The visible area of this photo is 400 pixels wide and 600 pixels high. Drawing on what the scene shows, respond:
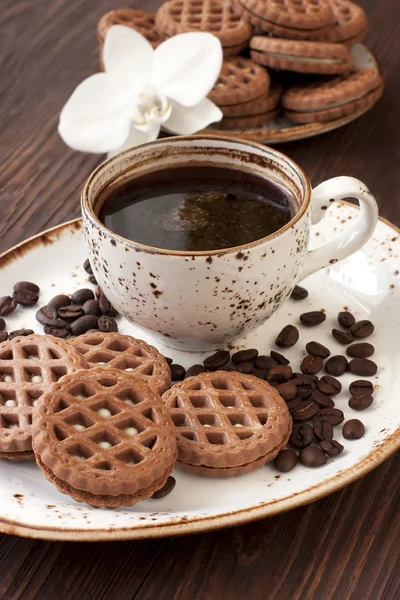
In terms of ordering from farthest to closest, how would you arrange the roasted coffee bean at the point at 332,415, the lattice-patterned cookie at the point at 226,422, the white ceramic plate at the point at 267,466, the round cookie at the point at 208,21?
the round cookie at the point at 208,21, the roasted coffee bean at the point at 332,415, the lattice-patterned cookie at the point at 226,422, the white ceramic plate at the point at 267,466

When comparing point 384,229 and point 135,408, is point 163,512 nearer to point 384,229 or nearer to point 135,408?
point 135,408

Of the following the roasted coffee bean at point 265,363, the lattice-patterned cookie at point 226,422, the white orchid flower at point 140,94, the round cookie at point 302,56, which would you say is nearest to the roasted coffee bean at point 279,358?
the roasted coffee bean at point 265,363

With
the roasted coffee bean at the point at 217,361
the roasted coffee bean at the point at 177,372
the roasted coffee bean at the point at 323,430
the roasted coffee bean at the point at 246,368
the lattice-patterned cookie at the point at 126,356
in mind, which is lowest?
the roasted coffee bean at the point at 323,430

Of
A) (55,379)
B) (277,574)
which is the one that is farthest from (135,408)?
(277,574)

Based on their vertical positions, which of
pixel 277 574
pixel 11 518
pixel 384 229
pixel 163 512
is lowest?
pixel 384 229

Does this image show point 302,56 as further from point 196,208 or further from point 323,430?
point 323,430

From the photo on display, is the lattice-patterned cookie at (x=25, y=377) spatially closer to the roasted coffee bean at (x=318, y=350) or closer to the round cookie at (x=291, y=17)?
the roasted coffee bean at (x=318, y=350)

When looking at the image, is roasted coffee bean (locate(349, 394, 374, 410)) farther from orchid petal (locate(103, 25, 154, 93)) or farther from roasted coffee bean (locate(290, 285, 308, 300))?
orchid petal (locate(103, 25, 154, 93))
